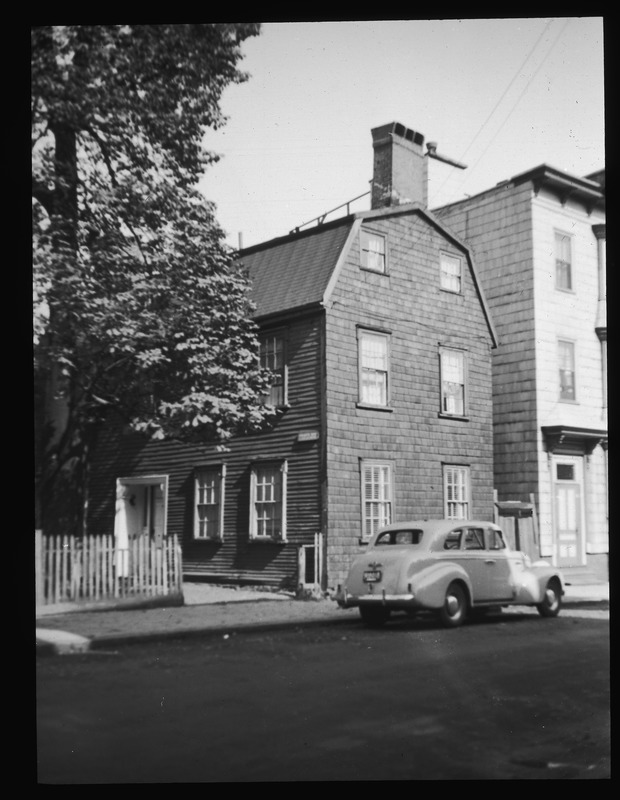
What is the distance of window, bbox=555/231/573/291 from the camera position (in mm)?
7012

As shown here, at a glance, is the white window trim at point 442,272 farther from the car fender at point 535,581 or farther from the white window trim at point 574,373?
the car fender at point 535,581

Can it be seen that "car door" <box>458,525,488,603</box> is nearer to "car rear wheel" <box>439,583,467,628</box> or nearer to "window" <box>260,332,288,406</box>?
"car rear wheel" <box>439,583,467,628</box>

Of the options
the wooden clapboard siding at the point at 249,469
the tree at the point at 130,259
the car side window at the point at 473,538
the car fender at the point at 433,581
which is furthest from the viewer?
the car side window at the point at 473,538

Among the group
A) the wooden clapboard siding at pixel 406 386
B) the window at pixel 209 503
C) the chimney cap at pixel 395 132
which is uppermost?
the chimney cap at pixel 395 132

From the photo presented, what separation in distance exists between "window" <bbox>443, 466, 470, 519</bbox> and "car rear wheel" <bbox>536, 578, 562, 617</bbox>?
2.93 ft

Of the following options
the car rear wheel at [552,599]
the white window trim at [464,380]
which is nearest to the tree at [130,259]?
the white window trim at [464,380]

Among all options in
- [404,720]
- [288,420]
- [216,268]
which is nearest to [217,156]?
[216,268]

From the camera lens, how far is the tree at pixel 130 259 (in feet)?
18.7

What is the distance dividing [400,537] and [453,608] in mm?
743

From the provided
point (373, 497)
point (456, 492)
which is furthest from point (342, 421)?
point (456, 492)

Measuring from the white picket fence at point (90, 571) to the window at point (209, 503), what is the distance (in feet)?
1.79

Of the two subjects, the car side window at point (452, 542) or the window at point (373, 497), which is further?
the car side window at point (452, 542)

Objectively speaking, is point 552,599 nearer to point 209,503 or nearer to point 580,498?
point 580,498

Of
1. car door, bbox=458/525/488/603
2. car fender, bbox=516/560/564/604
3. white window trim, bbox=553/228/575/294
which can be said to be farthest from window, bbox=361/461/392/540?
white window trim, bbox=553/228/575/294
